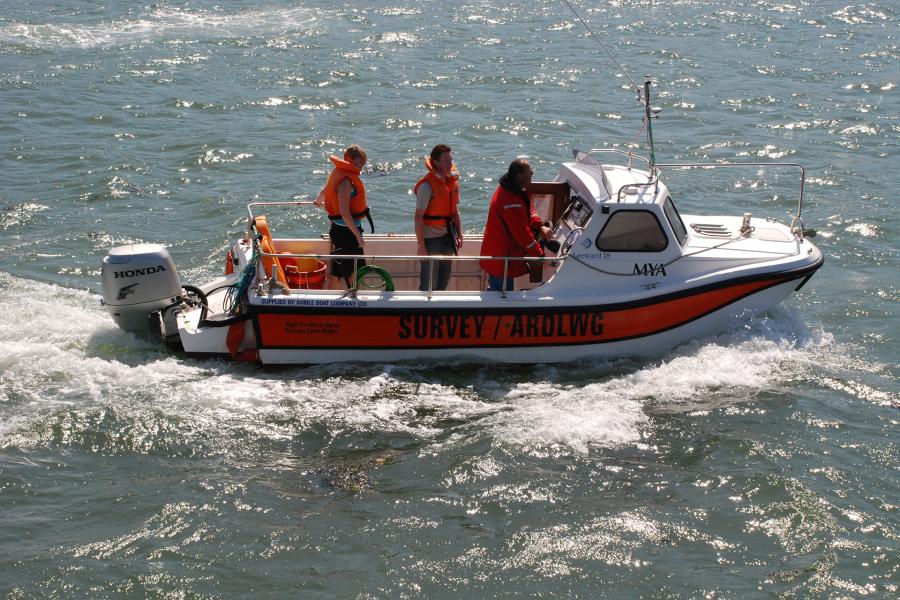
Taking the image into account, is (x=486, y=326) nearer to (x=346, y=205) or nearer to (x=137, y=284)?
(x=346, y=205)

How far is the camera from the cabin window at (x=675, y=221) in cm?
1067

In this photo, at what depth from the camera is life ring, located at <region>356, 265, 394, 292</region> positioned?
1038 centimetres

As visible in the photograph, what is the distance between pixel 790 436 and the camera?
9602mm

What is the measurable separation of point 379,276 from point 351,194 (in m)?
0.93

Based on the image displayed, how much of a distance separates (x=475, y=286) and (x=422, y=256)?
1405 mm

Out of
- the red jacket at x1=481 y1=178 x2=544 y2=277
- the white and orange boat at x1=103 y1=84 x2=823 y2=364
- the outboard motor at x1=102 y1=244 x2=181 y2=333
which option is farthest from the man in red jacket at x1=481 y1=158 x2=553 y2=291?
the outboard motor at x1=102 y1=244 x2=181 y2=333

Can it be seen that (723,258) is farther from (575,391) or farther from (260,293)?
(260,293)

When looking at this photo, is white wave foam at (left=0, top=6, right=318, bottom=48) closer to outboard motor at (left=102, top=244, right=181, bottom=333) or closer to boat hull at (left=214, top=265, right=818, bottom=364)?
outboard motor at (left=102, top=244, right=181, bottom=333)

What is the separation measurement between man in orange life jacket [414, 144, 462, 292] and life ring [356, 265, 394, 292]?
455 millimetres

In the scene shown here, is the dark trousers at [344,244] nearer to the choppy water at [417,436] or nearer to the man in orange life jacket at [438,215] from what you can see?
the man in orange life jacket at [438,215]

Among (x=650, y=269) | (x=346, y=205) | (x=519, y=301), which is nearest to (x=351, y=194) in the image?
(x=346, y=205)

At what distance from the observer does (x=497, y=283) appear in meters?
10.7

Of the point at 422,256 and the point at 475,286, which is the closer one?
the point at 422,256

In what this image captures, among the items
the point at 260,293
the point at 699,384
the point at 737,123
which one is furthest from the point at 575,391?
the point at 737,123
